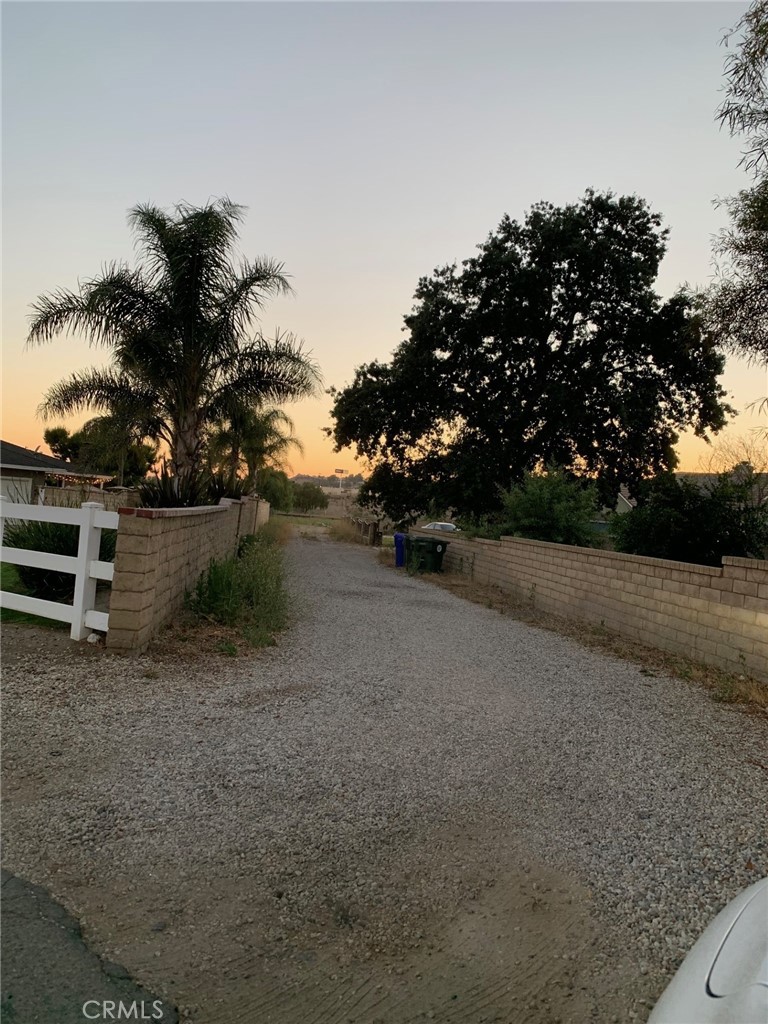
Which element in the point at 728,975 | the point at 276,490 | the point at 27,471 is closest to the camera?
the point at 728,975

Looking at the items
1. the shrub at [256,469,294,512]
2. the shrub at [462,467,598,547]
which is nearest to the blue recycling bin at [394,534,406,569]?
the shrub at [462,467,598,547]

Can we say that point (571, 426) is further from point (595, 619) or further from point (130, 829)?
point (130, 829)

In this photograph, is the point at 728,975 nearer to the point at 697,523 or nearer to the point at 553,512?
the point at 697,523

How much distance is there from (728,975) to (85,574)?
635 cm

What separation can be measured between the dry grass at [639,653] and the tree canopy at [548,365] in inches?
373

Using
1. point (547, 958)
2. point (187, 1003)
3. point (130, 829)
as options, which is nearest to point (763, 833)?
point (547, 958)

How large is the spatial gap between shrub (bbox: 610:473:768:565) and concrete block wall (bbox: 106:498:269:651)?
6.76 metres

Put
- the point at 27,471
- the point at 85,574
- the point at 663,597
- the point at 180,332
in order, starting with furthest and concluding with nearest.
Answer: the point at 27,471
the point at 180,332
the point at 663,597
the point at 85,574

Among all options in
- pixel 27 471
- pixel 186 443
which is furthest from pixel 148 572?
pixel 27 471

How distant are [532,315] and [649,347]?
4.05m

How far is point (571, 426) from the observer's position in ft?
73.5

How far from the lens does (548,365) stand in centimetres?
2316

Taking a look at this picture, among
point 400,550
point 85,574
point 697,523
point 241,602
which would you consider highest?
point 697,523

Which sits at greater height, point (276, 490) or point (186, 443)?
point (186, 443)
